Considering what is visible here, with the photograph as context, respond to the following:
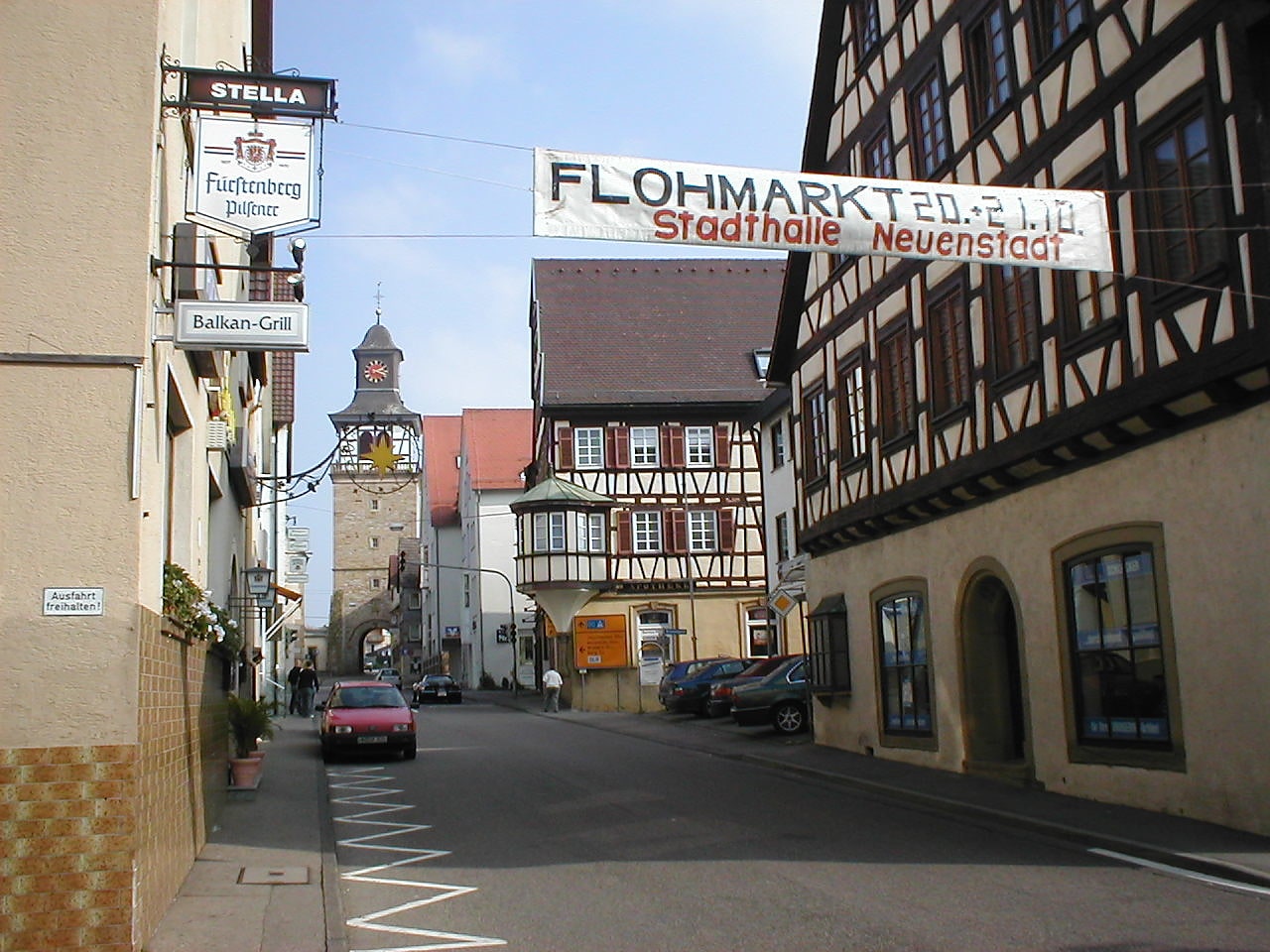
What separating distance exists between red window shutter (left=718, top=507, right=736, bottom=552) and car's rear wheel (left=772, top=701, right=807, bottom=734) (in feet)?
66.3

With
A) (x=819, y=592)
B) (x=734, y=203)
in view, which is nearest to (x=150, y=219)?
(x=734, y=203)

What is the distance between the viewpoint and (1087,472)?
14680mm

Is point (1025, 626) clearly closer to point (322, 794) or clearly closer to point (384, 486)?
point (322, 794)

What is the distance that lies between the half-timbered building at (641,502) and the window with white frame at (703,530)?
45 millimetres

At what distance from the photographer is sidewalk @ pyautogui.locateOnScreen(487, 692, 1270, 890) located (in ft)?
35.6

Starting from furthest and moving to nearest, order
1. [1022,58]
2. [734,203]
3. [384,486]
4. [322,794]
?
[384,486] < [322,794] < [1022,58] < [734,203]

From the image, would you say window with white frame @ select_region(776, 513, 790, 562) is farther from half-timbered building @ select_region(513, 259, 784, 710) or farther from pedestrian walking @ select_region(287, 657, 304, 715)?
pedestrian walking @ select_region(287, 657, 304, 715)

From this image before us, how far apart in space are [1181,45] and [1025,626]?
6787mm

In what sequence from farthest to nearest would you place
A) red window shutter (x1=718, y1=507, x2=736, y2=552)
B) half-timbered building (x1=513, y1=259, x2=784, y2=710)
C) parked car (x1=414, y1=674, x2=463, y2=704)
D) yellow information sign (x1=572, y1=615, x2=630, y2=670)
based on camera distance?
1. parked car (x1=414, y1=674, x2=463, y2=704)
2. red window shutter (x1=718, y1=507, x2=736, y2=552)
3. half-timbered building (x1=513, y1=259, x2=784, y2=710)
4. yellow information sign (x1=572, y1=615, x2=630, y2=670)

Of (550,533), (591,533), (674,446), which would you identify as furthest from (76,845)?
(674,446)

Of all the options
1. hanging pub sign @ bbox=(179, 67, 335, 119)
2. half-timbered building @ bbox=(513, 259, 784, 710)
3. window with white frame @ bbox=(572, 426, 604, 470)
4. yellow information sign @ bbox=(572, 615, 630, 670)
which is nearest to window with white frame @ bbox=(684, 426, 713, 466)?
half-timbered building @ bbox=(513, 259, 784, 710)

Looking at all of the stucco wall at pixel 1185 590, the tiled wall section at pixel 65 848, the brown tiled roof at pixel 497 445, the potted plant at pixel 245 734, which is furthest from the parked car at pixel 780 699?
the brown tiled roof at pixel 497 445

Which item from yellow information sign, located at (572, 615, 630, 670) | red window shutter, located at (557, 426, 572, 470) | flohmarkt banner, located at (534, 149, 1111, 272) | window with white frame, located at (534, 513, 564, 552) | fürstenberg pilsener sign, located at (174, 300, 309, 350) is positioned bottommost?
yellow information sign, located at (572, 615, 630, 670)

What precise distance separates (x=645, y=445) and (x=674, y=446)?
1.00 m
